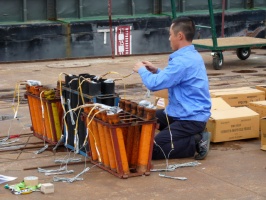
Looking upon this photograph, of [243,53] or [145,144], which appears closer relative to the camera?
[145,144]

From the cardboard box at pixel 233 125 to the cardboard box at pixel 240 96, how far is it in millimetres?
700

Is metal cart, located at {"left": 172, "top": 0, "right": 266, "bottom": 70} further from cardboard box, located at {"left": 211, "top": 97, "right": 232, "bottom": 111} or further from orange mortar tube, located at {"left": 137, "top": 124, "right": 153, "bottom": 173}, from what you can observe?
orange mortar tube, located at {"left": 137, "top": 124, "right": 153, "bottom": 173}

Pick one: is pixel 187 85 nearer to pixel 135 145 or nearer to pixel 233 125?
pixel 135 145

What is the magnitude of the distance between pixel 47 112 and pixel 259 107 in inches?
108

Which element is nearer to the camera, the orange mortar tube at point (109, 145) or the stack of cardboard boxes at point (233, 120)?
the orange mortar tube at point (109, 145)

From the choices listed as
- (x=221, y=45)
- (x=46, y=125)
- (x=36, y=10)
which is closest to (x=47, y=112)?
(x=46, y=125)

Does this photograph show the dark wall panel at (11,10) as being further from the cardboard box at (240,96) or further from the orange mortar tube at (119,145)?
the orange mortar tube at (119,145)

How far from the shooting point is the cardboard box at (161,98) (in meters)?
9.22

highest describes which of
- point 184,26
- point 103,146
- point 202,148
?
point 184,26

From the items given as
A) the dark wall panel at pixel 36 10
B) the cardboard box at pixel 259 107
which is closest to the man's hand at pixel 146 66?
the cardboard box at pixel 259 107

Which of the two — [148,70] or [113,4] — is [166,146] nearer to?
[148,70]

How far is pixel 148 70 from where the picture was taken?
7.71m

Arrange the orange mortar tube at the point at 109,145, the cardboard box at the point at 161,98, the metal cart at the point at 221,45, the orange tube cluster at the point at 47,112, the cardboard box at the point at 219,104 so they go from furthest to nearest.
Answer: the metal cart at the point at 221,45 → the cardboard box at the point at 161,98 → the cardboard box at the point at 219,104 → the orange tube cluster at the point at 47,112 → the orange mortar tube at the point at 109,145

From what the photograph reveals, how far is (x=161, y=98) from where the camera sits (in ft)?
31.6
